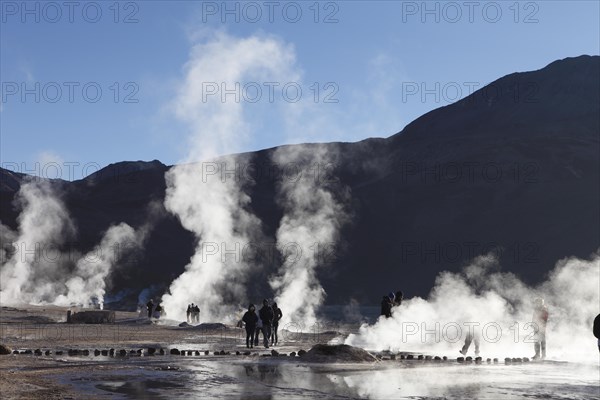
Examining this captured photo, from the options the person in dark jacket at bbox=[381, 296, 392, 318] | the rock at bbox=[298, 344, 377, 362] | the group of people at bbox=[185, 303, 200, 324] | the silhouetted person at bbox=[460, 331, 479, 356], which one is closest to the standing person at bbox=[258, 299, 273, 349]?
the person in dark jacket at bbox=[381, 296, 392, 318]

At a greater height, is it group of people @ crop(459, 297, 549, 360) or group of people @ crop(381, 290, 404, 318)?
group of people @ crop(381, 290, 404, 318)

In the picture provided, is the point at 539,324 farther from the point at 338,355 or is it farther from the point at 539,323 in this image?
the point at 338,355

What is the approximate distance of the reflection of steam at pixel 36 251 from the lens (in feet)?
286

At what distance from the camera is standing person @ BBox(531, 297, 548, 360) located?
73.4 ft

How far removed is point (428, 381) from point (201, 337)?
59.2 feet

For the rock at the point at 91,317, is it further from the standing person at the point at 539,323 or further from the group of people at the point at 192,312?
the standing person at the point at 539,323

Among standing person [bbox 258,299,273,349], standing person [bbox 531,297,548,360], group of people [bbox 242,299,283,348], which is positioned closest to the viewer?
standing person [bbox 531,297,548,360]

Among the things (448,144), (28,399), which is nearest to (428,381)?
(28,399)

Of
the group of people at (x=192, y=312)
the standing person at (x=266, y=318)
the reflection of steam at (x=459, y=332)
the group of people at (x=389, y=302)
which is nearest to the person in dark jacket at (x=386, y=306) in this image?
the group of people at (x=389, y=302)

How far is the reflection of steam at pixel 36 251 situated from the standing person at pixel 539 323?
6527 centimetres

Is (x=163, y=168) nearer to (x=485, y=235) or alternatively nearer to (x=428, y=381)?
(x=485, y=235)

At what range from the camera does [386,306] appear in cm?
2658

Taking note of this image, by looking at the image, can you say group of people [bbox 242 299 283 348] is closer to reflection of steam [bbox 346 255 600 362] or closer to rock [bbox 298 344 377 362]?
reflection of steam [bbox 346 255 600 362]

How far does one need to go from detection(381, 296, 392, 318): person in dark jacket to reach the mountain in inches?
3610
